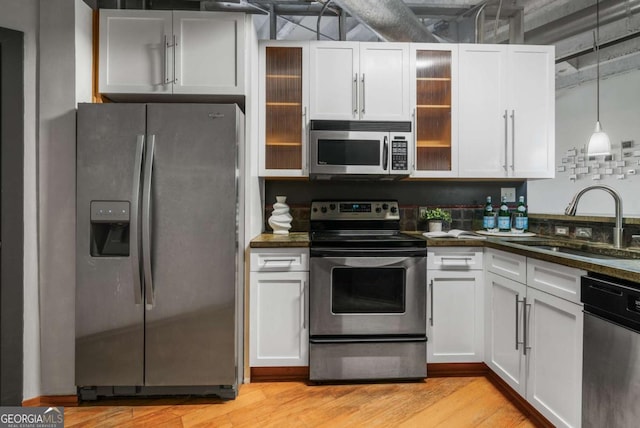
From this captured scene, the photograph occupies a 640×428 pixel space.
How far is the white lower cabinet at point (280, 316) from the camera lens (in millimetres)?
2227

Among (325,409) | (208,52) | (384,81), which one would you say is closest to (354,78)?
(384,81)

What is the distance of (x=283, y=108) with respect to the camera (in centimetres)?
255

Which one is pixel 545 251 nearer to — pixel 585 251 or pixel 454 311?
pixel 585 251

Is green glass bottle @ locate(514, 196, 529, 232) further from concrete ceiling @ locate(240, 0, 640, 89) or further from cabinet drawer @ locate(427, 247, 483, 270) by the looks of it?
concrete ceiling @ locate(240, 0, 640, 89)

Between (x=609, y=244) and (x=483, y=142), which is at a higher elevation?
(x=483, y=142)

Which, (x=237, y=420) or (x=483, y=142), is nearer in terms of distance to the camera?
(x=237, y=420)

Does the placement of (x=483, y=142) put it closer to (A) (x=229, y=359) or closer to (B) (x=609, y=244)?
(B) (x=609, y=244)

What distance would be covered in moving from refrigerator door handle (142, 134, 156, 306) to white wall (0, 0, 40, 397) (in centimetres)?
66

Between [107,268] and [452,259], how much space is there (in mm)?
2103

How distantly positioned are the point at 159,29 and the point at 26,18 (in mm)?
689

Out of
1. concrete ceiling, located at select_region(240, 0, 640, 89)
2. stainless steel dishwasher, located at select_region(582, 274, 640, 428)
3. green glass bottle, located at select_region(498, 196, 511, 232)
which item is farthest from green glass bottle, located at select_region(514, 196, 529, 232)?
stainless steel dishwasher, located at select_region(582, 274, 640, 428)

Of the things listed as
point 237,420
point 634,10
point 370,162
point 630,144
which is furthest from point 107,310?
point 630,144

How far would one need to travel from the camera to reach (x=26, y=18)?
197cm

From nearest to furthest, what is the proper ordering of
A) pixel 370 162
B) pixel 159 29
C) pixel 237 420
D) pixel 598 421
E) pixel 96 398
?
pixel 598 421, pixel 237 420, pixel 96 398, pixel 159 29, pixel 370 162
